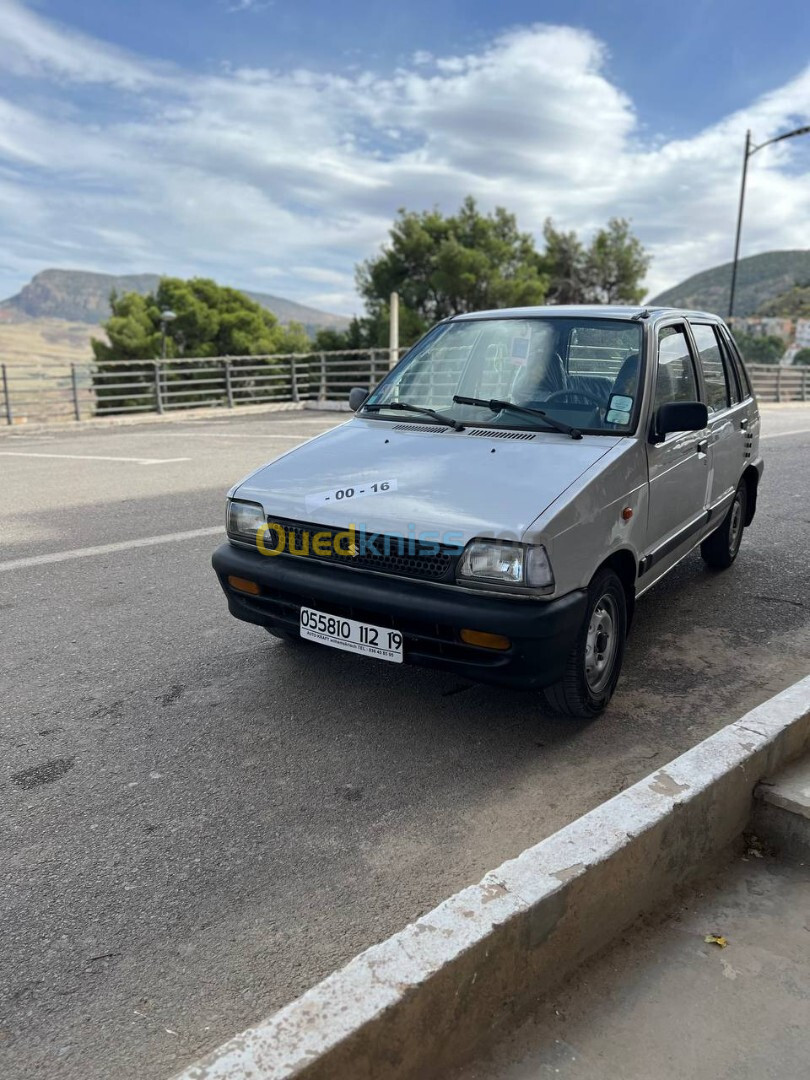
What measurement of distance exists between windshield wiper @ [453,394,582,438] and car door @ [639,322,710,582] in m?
0.39

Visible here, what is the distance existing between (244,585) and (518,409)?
1.46 metres

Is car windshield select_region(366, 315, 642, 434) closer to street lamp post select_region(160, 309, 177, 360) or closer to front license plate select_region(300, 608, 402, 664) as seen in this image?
front license plate select_region(300, 608, 402, 664)

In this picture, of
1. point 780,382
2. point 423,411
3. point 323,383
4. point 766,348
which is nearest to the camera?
point 423,411

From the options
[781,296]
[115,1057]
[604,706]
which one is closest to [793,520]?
[604,706]

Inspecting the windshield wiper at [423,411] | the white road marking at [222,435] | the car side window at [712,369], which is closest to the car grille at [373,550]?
the windshield wiper at [423,411]

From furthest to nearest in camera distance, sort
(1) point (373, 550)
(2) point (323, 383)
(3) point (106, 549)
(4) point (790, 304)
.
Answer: (4) point (790, 304), (2) point (323, 383), (3) point (106, 549), (1) point (373, 550)

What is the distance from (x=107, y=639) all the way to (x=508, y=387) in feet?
7.87

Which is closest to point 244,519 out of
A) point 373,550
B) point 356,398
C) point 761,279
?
point 373,550

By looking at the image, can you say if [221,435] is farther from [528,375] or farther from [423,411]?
[528,375]

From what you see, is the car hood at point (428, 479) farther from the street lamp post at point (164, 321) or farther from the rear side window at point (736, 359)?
the street lamp post at point (164, 321)

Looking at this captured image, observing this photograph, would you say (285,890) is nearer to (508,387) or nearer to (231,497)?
(231,497)

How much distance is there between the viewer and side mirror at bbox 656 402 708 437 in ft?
12.2

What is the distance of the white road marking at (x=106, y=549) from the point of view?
582 cm

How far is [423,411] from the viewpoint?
161 inches
